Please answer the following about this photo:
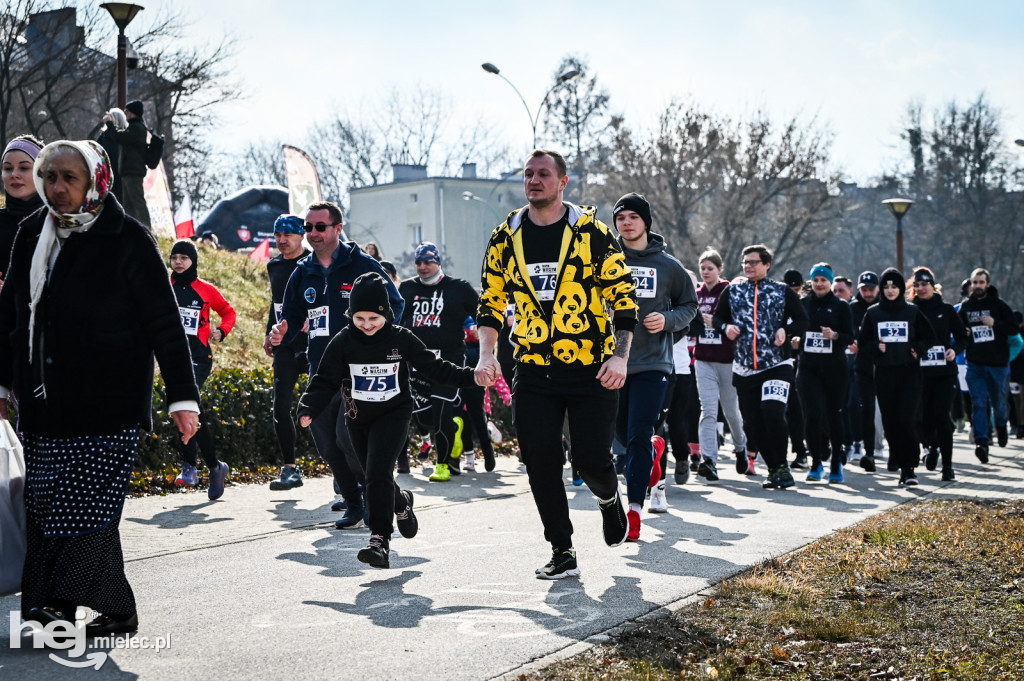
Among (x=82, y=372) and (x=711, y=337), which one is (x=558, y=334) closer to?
(x=82, y=372)

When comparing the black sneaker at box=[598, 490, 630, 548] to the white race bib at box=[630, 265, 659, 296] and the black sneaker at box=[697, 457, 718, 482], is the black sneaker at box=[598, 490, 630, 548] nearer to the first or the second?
the white race bib at box=[630, 265, 659, 296]

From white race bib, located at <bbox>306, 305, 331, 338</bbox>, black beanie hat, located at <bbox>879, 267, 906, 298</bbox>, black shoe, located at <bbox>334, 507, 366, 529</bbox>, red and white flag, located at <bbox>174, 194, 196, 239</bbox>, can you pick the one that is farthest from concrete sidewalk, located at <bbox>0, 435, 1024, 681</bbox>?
red and white flag, located at <bbox>174, 194, 196, 239</bbox>

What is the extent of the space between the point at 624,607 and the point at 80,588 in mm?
2310

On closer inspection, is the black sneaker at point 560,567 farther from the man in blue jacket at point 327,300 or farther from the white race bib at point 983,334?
the white race bib at point 983,334

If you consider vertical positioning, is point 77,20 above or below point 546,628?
above

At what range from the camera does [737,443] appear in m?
12.9

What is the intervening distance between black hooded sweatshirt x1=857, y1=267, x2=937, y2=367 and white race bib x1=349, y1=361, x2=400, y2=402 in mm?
6937

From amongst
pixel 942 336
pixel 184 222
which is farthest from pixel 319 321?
pixel 184 222

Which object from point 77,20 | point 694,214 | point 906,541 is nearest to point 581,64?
point 694,214

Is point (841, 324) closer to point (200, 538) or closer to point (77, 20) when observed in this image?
point (200, 538)

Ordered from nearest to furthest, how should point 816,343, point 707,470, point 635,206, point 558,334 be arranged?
point 558,334 < point 635,206 < point 707,470 < point 816,343

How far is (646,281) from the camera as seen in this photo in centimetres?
855

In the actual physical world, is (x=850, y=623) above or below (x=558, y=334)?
below

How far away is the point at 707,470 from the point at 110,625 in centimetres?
793
